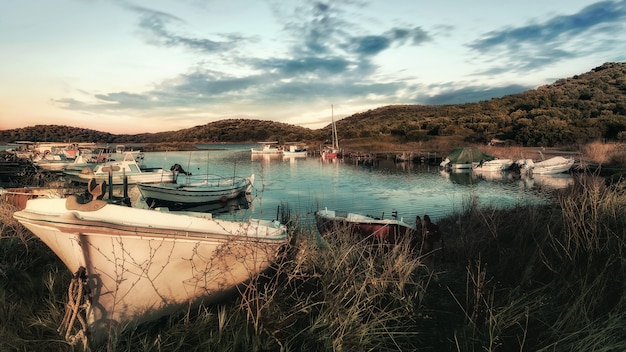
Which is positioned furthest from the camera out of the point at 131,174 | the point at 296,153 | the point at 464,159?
the point at 296,153

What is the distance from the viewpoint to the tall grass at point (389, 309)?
500 centimetres

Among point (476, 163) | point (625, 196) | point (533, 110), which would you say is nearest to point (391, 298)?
point (625, 196)

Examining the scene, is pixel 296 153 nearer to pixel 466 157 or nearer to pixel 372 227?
pixel 466 157

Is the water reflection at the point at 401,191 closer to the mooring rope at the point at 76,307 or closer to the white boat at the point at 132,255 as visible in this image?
the white boat at the point at 132,255

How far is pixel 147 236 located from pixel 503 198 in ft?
82.9

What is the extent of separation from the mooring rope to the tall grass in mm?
153

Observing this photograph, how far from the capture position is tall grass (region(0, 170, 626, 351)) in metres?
5.00

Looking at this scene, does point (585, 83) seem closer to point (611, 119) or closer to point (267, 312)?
point (611, 119)

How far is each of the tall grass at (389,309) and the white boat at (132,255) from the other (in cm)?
29

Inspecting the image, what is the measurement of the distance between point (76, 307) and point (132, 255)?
84 cm

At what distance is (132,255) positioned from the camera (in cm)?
529

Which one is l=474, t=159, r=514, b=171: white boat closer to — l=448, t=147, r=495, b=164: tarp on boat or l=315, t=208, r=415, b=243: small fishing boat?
l=448, t=147, r=495, b=164: tarp on boat

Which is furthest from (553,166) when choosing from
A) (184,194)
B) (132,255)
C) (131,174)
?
(132,255)

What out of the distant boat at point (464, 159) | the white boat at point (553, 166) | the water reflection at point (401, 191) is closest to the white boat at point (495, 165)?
the water reflection at point (401, 191)
